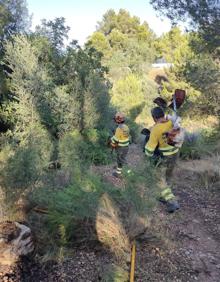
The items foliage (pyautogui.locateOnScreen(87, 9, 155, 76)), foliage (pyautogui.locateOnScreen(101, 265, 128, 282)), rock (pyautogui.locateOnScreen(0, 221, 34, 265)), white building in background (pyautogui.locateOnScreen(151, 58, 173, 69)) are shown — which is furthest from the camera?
white building in background (pyautogui.locateOnScreen(151, 58, 173, 69))

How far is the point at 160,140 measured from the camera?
20.4ft

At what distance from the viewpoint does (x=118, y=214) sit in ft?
14.5

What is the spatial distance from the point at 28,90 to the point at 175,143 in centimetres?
710

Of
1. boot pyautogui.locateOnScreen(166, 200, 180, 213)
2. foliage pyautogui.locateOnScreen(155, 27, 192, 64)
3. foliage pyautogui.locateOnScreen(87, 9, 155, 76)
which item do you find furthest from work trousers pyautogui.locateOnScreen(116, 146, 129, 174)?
foliage pyautogui.locateOnScreen(155, 27, 192, 64)

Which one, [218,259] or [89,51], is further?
[89,51]

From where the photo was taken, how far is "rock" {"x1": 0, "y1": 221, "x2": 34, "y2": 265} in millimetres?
3670

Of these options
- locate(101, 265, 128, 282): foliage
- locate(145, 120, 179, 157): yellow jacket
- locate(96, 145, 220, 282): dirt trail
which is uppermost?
locate(145, 120, 179, 157): yellow jacket

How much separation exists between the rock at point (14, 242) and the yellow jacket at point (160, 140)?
2608 mm

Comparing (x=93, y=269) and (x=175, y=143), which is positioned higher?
(x=175, y=143)

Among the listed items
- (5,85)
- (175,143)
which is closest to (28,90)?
(5,85)

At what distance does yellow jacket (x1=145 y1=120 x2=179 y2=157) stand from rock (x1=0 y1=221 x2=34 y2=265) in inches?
103

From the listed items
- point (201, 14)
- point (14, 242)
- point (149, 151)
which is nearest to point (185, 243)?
point (149, 151)

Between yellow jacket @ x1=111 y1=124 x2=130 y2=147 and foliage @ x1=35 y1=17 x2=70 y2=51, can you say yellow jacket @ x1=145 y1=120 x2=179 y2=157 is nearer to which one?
yellow jacket @ x1=111 y1=124 x2=130 y2=147

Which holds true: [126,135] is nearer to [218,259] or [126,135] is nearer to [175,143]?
[175,143]
